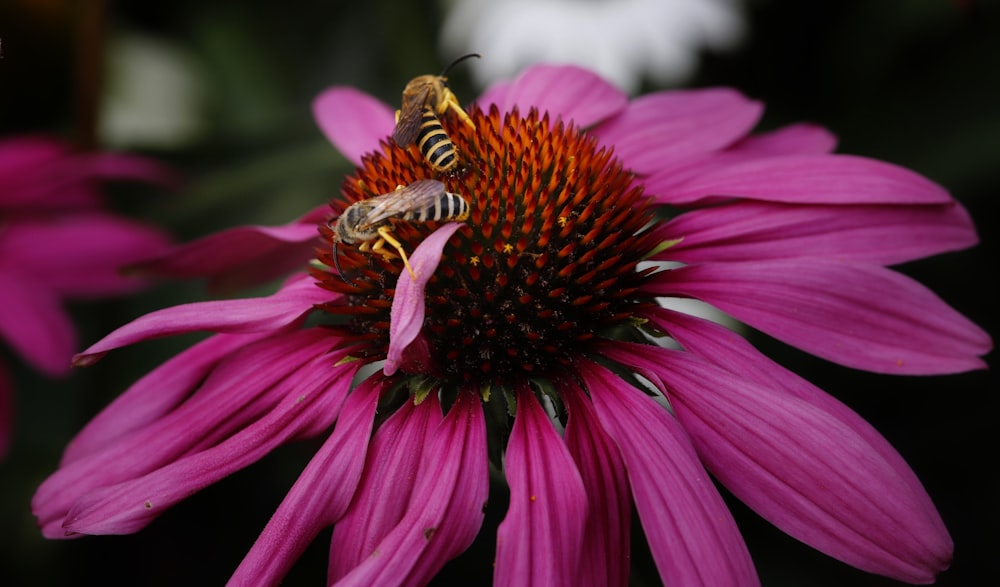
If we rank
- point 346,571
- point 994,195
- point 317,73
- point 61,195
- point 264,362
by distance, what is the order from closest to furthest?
point 346,571 < point 264,362 < point 61,195 < point 994,195 < point 317,73

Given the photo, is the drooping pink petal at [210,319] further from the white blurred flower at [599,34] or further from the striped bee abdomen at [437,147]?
the white blurred flower at [599,34]

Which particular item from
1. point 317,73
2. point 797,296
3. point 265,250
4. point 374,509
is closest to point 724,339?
point 797,296

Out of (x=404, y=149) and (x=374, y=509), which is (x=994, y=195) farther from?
(x=374, y=509)

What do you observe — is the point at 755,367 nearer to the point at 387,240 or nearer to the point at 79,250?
the point at 387,240

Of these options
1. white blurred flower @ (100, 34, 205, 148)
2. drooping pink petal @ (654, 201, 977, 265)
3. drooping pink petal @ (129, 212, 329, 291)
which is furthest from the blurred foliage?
drooping pink petal @ (654, 201, 977, 265)

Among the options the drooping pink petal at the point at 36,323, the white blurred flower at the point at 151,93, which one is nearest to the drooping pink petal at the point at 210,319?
the drooping pink petal at the point at 36,323

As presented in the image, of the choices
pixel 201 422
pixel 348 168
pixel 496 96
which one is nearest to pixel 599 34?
pixel 348 168

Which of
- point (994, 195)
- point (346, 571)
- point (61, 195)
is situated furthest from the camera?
point (994, 195)
